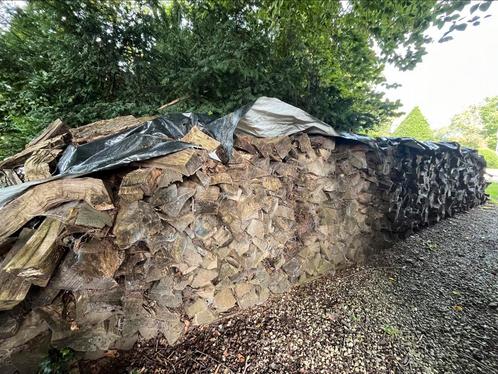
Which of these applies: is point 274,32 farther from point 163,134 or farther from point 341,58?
point 163,134

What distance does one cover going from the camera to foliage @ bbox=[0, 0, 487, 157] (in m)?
2.04

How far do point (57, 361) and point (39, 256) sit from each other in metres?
0.57

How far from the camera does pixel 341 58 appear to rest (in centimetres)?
220

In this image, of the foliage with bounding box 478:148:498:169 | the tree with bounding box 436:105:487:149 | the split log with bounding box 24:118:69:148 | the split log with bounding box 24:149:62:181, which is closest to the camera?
the split log with bounding box 24:149:62:181

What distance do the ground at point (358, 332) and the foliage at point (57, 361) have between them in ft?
0.50

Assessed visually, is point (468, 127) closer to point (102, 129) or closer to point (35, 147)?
point (102, 129)

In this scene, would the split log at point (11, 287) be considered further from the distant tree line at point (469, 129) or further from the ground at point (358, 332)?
the distant tree line at point (469, 129)

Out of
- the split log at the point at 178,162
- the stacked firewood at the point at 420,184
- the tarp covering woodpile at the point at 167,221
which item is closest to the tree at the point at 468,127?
the stacked firewood at the point at 420,184

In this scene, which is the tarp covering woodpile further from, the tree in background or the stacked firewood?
the tree in background

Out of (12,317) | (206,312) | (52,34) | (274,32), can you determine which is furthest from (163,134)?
(52,34)

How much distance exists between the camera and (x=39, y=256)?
3.07ft

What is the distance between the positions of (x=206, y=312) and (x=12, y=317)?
101 cm

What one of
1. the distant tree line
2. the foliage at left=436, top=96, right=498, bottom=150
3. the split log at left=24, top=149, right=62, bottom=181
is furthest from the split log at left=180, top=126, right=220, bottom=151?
the foliage at left=436, top=96, right=498, bottom=150

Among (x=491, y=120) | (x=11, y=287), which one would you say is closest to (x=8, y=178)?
(x=11, y=287)
